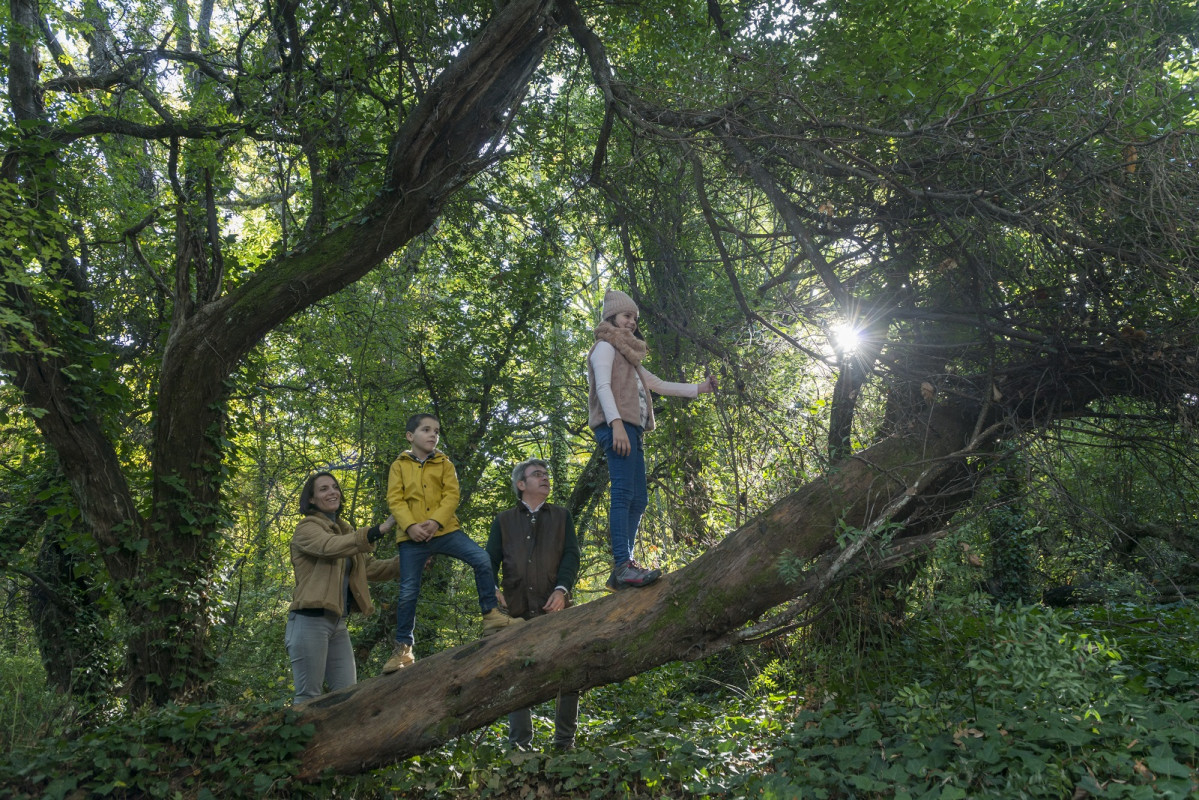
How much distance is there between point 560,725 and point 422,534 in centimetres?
163

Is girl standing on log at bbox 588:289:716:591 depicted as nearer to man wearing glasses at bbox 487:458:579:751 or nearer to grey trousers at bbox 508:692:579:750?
man wearing glasses at bbox 487:458:579:751

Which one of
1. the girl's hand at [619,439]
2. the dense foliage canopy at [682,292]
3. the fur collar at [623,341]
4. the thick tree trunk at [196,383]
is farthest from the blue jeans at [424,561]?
the thick tree trunk at [196,383]

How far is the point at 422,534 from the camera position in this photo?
5.02 metres

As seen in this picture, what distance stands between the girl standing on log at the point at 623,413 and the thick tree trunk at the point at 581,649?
11.4 inches

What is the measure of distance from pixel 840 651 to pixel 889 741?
0.75 meters

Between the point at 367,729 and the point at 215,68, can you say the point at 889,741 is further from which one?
the point at 215,68

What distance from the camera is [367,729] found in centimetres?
484

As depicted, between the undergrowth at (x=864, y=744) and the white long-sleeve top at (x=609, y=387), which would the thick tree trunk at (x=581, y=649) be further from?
the white long-sleeve top at (x=609, y=387)

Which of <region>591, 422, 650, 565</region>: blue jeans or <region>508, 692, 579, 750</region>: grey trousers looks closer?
<region>591, 422, 650, 565</region>: blue jeans

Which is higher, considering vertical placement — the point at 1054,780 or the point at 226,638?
the point at 226,638

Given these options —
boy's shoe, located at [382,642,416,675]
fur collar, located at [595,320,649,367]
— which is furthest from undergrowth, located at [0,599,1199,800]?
fur collar, located at [595,320,649,367]

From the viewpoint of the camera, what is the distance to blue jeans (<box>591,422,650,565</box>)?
4.80m

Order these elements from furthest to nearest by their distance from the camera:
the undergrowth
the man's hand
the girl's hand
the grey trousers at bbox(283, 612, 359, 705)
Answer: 1. the man's hand
2. the grey trousers at bbox(283, 612, 359, 705)
3. the girl's hand
4. the undergrowth

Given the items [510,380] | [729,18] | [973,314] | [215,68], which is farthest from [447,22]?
[973,314]
